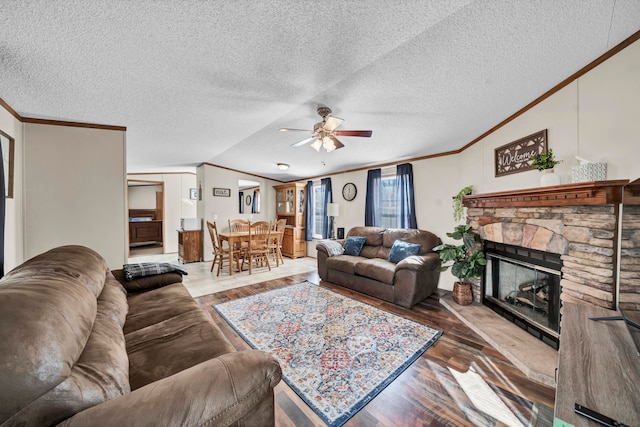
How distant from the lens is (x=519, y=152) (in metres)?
2.49

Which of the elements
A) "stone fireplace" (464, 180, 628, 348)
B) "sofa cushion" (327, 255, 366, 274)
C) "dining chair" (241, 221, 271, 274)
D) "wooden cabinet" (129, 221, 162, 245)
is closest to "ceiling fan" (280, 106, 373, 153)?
"stone fireplace" (464, 180, 628, 348)

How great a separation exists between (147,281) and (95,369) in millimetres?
1703

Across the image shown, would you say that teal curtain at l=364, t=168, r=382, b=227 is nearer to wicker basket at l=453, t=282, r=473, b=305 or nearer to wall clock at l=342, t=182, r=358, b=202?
wall clock at l=342, t=182, r=358, b=202

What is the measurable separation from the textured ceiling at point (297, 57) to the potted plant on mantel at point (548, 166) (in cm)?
62

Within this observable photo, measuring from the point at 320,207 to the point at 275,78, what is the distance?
4395 mm

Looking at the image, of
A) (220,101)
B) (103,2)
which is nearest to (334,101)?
(220,101)

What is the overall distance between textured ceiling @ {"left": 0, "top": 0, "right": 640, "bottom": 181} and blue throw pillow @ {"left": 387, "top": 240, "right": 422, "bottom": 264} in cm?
172

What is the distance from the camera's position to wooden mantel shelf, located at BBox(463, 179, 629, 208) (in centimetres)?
155

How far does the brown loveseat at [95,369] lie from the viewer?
0.62m

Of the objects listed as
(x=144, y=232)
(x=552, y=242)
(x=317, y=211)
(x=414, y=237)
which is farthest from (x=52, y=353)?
(x=144, y=232)

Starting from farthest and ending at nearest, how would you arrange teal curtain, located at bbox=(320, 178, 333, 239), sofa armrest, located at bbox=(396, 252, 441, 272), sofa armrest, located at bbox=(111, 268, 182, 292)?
teal curtain, located at bbox=(320, 178, 333, 239), sofa armrest, located at bbox=(396, 252, 441, 272), sofa armrest, located at bbox=(111, 268, 182, 292)

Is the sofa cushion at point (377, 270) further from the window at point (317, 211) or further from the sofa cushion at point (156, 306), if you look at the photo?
the window at point (317, 211)

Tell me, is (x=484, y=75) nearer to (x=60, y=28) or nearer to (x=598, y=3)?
(x=598, y=3)

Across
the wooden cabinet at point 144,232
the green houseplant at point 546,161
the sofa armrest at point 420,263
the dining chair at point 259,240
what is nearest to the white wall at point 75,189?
the dining chair at point 259,240
